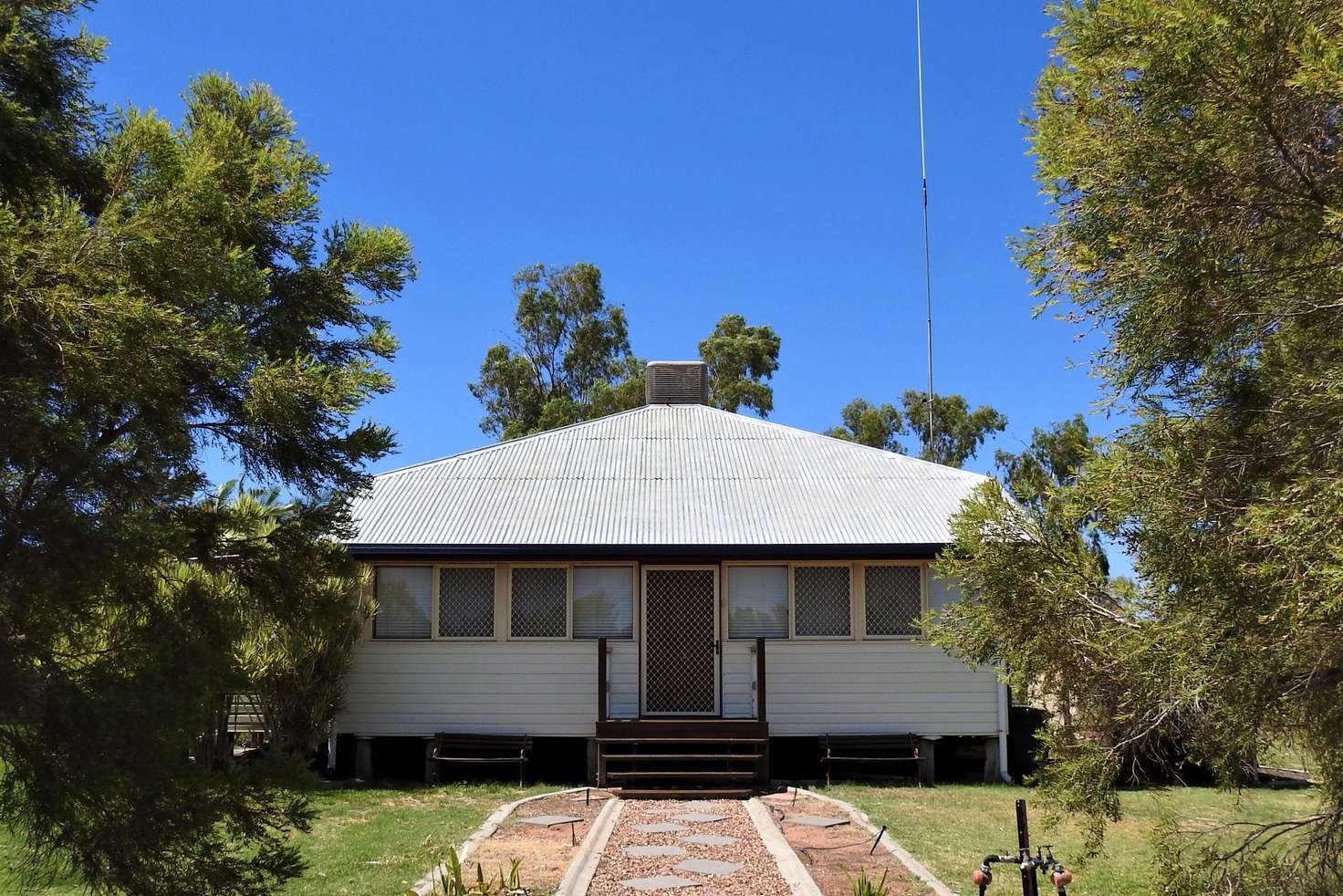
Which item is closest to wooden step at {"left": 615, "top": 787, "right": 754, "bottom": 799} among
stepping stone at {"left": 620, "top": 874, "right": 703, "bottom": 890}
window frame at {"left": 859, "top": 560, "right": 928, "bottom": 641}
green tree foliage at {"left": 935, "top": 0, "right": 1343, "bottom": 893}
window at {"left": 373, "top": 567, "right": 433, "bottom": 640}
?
window frame at {"left": 859, "top": 560, "right": 928, "bottom": 641}

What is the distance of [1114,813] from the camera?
5.75 meters

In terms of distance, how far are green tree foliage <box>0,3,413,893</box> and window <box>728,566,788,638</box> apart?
784 centimetres

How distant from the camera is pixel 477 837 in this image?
354 inches

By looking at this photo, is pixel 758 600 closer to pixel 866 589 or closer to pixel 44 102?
pixel 866 589

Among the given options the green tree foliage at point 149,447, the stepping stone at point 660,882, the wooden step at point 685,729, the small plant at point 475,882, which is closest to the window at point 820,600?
the wooden step at point 685,729

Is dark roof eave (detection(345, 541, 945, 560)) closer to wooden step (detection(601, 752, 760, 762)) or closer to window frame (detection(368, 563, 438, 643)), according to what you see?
window frame (detection(368, 563, 438, 643))

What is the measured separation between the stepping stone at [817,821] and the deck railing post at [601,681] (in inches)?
125

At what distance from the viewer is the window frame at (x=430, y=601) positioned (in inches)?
522

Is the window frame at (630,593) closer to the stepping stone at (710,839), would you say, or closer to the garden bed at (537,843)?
the garden bed at (537,843)

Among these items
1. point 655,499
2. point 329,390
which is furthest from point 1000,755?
point 329,390

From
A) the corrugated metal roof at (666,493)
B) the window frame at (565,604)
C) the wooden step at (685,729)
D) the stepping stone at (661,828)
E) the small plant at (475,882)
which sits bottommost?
the stepping stone at (661,828)

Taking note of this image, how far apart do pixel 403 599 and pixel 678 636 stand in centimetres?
343

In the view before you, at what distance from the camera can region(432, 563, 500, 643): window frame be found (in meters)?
13.3

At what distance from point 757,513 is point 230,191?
8.82 metres
